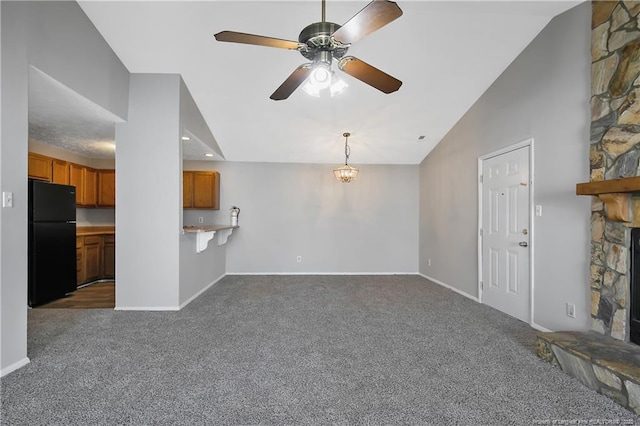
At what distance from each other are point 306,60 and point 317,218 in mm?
3115

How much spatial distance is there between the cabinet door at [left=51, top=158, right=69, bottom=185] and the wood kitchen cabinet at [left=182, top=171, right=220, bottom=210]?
1700 millimetres

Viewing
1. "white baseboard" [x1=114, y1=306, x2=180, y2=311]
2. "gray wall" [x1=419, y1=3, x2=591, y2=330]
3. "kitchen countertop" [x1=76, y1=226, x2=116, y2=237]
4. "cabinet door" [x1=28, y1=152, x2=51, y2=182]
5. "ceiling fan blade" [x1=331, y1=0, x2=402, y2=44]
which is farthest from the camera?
"kitchen countertop" [x1=76, y1=226, x2=116, y2=237]

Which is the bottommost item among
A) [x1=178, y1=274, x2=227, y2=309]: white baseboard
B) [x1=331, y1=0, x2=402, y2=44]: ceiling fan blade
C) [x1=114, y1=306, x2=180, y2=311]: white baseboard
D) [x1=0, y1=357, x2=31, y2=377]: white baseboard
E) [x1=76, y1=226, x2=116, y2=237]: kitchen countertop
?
[x1=178, y1=274, x2=227, y2=309]: white baseboard

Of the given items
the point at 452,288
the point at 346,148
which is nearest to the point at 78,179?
the point at 346,148

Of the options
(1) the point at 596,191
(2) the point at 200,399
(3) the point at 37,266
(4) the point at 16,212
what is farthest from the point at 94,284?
(1) the point at 596,191

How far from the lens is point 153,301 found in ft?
11.8

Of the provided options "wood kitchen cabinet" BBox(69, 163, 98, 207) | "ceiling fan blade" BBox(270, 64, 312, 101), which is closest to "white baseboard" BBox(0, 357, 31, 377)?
"ceiling fan blade" BBox(270, 64, 312, 101)

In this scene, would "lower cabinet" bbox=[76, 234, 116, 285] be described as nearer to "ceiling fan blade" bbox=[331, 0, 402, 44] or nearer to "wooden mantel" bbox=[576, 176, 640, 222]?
"ceiling fan blade" bbox=[331, 0, 402, 44]

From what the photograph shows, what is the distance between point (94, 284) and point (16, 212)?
3447 mm

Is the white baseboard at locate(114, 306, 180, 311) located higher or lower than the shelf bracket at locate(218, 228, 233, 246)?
lower

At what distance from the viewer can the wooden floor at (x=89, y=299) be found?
3807 millimetres

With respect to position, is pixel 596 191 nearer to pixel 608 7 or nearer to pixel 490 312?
pixel 608 7

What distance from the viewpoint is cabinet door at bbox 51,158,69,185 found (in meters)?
4.50

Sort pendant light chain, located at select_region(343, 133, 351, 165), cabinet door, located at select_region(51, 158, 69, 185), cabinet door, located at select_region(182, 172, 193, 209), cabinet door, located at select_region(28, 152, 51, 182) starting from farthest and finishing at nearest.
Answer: cabinet door, located at select_region(182, 172, 193, 209) → pendant light chain, located at select_region(343, 133, 351, 165) → cabinet door, located at select_region(51, 158, 69, 185) → cabinet door, located at select_region(28, 152, 51, 182)
